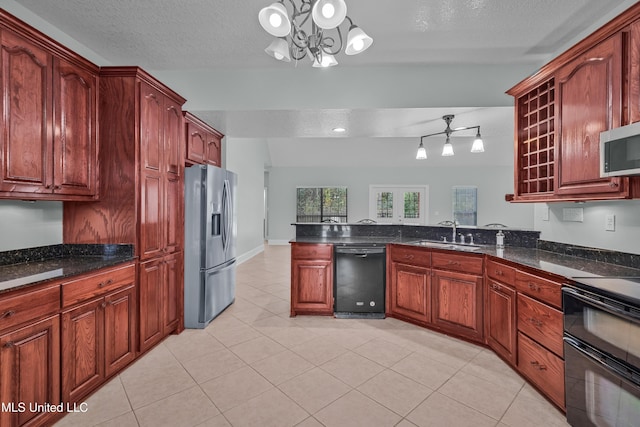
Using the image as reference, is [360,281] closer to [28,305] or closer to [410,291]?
[410,291]

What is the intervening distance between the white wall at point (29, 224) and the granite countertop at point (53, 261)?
2.2 inches

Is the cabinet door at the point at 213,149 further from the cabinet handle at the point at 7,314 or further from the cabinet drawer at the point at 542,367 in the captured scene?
the cabinet drawer at the point at 542,367

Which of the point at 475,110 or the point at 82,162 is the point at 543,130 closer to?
the point at 475,110

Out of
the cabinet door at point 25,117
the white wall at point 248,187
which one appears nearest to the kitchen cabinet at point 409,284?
the cabinet door at point 25,117

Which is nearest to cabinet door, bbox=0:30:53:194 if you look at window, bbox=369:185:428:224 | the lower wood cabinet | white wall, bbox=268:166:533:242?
the lower wood cabinet

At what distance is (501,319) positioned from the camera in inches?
93.4

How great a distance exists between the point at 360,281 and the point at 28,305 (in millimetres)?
2741

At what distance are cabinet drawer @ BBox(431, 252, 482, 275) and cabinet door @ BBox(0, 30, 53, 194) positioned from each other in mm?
3303

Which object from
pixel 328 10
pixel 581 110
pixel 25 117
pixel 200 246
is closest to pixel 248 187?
pixel 200 246

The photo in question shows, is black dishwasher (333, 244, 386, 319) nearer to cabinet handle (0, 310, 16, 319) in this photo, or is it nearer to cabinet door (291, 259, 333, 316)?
cabinet door (291, 259, 333, 316)

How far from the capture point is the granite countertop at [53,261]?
163cm

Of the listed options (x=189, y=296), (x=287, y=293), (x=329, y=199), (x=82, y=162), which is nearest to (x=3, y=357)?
(x=82, y=162)

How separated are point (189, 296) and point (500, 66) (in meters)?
4.09

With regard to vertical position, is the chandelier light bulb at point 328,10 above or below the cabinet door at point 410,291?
above
